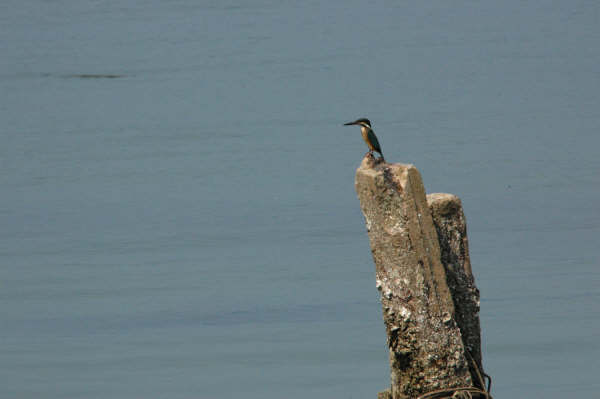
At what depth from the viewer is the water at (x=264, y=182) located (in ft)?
37.4

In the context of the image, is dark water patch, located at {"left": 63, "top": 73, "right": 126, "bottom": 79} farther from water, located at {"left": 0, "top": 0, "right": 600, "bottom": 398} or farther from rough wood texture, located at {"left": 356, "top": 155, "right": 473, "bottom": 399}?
rough wood texture, located at {"left": 356, "top": 155, "right": 473, "bottom": 399}

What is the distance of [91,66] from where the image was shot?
99.7ft

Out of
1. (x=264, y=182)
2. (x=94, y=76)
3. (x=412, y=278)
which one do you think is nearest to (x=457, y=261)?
(x=412, y=278)

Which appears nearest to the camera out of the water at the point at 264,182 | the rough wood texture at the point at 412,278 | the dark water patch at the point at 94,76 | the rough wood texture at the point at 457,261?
the rough wood texture at the point at 412,278

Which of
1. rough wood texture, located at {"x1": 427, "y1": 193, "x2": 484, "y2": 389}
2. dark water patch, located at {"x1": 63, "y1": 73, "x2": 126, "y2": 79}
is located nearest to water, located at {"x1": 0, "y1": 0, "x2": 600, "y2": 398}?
dark water patch, located at {"x1": 63, "y1": 73, "x2": 126, "y2": 79}

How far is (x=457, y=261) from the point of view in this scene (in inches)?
233

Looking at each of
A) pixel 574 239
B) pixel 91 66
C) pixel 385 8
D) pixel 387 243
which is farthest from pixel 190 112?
pixel 387 243

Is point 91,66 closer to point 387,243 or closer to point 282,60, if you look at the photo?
point 282,60

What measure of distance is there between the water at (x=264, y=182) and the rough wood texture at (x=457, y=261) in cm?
412

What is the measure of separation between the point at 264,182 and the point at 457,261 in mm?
14149

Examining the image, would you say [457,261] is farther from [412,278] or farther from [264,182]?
[264,182]

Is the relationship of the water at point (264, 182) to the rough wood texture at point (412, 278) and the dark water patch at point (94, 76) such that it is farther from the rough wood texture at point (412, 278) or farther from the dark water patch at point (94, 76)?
the rough wood texture at point (412, 278)

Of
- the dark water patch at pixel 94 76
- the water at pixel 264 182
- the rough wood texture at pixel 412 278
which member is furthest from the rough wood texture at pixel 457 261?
the dark water patch at pixel 94 76

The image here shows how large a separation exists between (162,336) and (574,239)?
19.1ft
